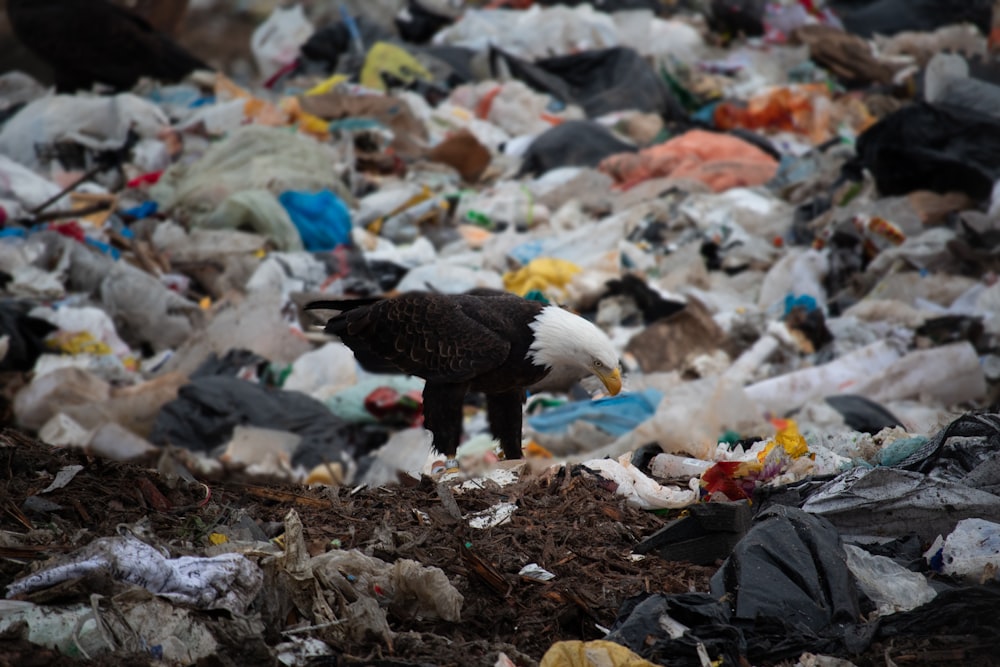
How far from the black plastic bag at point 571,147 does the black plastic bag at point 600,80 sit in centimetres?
133

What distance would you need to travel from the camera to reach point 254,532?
3.43 metres

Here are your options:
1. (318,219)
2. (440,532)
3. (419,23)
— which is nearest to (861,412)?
(440,532)

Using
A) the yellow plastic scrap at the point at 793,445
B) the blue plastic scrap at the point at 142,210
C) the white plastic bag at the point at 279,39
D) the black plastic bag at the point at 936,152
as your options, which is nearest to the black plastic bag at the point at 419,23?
the white plastic bag at the point at 279,39

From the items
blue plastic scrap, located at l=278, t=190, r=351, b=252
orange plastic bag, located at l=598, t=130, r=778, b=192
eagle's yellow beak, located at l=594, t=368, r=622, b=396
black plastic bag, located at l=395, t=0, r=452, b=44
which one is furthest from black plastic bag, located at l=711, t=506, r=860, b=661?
black plastic bag, located at l=395, t=0, r=452, b=44

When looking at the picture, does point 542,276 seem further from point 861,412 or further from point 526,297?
point 526,297

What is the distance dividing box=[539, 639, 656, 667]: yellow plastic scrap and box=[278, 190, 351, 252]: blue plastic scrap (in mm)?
7427

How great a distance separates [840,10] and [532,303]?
13727 mm

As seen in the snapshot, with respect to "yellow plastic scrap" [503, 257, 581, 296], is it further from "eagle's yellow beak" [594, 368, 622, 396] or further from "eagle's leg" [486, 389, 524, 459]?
"eagle's yellow beak" [594, 368, 622, 396]

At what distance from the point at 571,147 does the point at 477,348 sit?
7.75 metres

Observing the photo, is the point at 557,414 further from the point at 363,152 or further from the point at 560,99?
the point at 560,99

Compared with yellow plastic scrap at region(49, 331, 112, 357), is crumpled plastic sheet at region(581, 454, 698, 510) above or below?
above

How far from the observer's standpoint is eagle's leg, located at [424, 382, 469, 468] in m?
4.56

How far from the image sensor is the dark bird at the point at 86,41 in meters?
12.2

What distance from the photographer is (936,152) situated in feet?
29.1
